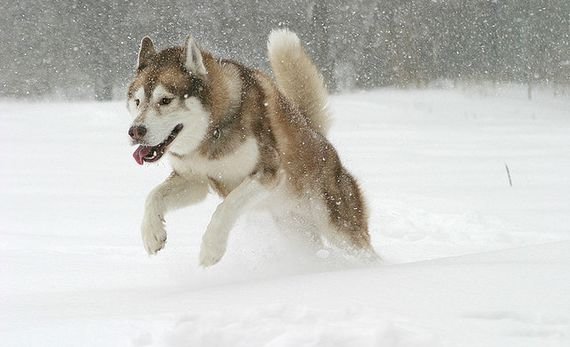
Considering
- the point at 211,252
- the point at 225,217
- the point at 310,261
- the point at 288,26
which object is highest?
the point at 225,217

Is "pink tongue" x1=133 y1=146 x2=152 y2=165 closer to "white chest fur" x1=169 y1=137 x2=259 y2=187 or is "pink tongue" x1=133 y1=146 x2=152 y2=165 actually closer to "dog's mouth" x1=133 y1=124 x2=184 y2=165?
"dog's mouth" x1=133 y1=124 x2=184 y2=165

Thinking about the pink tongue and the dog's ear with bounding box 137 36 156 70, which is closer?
the pink tongue

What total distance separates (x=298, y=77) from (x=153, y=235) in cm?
138

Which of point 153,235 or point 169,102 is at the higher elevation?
point 169,102

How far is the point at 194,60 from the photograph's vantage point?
3295mm

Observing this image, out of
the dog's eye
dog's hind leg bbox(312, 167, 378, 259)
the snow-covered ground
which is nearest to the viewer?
the snow-covered ground

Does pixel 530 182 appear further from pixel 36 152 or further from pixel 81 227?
pixel 36 152

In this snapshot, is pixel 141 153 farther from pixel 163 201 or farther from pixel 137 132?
pixel 163 201

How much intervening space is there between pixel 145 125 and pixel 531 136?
10.1 meters

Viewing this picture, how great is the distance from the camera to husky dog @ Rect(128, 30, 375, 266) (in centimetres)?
316

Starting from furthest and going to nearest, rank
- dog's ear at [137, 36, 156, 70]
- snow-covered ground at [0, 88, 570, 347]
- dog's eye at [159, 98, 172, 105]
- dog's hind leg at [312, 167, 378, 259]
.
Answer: dog's hind leg at [312, 167, 378, 259] → dog's ear at [137, 36, 156, 70] → dog's eye at [159, 98, 172, 105] → snow-covered ground at [0, 88, 570, 347]

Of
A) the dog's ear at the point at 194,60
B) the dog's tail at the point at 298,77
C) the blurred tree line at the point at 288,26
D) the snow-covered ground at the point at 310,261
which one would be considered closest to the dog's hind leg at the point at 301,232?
the snow-covered ground at the point at 310,261

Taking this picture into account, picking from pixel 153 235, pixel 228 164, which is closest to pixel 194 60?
pixel 228 164

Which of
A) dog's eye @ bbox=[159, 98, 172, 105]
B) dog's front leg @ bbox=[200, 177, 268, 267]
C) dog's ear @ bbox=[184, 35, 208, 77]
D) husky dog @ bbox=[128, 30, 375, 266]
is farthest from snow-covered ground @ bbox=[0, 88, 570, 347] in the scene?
dog's ear @ bbox=[184, 35, 208, 77]
